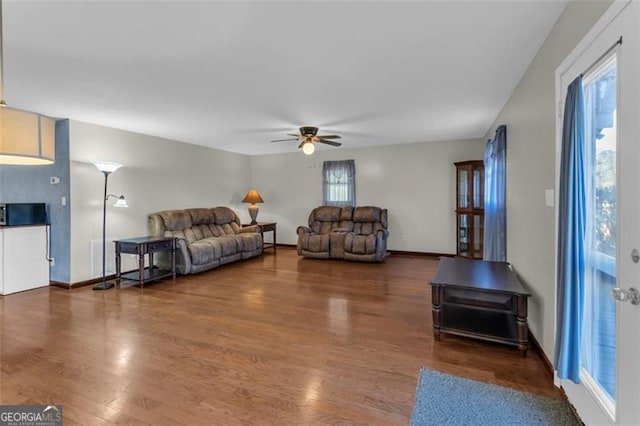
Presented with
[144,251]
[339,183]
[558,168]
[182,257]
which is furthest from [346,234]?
[558,168]

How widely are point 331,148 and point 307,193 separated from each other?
4.03ft

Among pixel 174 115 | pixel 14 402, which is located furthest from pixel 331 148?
pixel 14 402

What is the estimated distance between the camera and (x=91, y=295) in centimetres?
400

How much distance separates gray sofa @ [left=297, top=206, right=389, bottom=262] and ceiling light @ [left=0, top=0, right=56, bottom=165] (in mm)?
5133

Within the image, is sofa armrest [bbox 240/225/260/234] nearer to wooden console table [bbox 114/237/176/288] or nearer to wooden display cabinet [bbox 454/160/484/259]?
wooden console table [bbox 114/237/176/288]

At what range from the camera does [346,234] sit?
6.12m

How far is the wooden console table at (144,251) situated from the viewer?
4.38 m

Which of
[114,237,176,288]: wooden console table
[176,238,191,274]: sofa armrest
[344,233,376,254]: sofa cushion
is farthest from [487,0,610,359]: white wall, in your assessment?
[114,237,176,288]: wooden console table

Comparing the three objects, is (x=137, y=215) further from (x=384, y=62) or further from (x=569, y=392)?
(x=569, y=392)

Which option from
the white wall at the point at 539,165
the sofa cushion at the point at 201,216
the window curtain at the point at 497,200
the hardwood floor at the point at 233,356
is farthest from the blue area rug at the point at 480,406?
the sofa cushion at the point at 201,216

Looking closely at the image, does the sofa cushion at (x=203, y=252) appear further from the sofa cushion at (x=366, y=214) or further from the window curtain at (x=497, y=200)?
the window curtain at (x=497, y=200)

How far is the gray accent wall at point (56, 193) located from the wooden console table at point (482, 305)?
478 centimetres

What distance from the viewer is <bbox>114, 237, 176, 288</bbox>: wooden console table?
4.38m

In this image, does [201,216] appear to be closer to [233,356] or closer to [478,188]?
[233,356]
